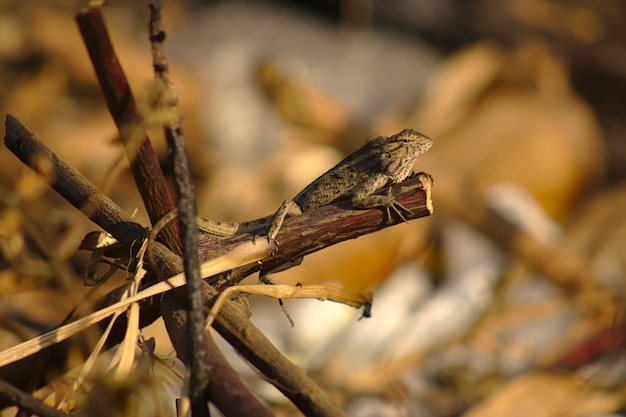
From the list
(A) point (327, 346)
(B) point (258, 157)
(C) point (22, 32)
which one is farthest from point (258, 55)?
(A) point (327, 346)

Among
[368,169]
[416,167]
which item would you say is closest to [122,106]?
[368,169]

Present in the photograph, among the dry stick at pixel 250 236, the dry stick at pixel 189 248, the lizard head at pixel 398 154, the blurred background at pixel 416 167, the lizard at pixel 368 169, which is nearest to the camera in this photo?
the dry stick at pixel 189 248

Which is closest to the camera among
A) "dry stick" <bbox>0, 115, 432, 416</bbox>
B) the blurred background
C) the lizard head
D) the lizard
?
"dry stick" <bbox>0, 115, 432, 416</bbox>

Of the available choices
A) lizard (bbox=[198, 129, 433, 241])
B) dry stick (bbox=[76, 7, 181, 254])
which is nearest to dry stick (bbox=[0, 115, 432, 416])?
dry stick (bbox=[76, 7, 181, 254])

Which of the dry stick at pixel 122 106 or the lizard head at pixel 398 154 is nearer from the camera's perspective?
the dry stick at pixel 122 106

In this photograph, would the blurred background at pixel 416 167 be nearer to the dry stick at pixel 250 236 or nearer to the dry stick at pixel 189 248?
the dry stick at pixel 250 236

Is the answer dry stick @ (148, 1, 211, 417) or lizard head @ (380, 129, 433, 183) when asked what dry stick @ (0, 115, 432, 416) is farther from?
lizard head @ (380, 129, 433, 183)

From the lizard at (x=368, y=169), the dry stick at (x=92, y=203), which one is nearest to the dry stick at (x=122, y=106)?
the dry stick at (x=92, y=203)
